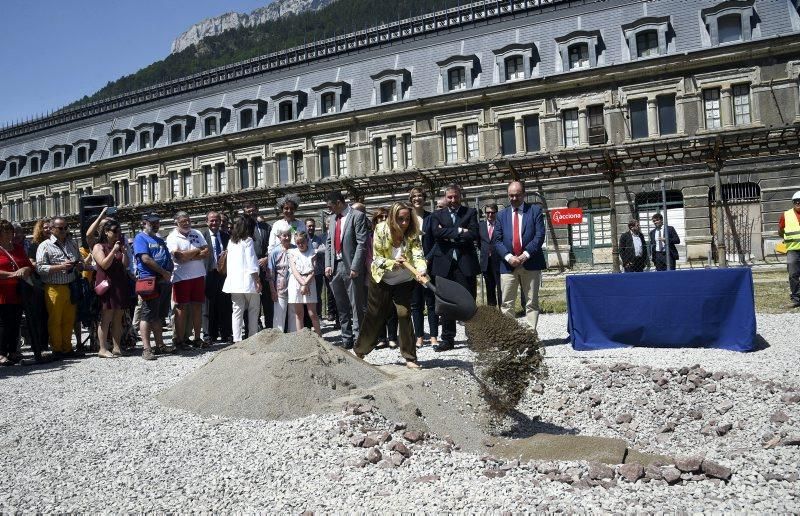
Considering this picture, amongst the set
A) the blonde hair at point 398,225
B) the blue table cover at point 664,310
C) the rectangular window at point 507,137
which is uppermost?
the rectangular window at point 507,137

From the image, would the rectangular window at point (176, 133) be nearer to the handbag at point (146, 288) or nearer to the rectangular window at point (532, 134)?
the rectangular window at point (532, 134)

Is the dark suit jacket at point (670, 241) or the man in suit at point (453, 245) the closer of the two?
the man in suit at point (453, 245)

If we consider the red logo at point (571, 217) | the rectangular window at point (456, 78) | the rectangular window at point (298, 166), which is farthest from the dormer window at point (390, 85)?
the red logo at point (571, 217)

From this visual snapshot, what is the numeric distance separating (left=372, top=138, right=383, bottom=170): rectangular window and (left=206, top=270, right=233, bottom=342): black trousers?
85.5 ft

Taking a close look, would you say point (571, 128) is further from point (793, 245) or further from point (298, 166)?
point (793, 245)

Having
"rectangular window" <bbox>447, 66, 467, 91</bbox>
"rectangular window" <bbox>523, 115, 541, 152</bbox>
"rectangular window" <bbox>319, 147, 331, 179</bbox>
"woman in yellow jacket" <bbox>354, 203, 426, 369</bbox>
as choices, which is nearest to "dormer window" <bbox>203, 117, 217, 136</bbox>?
"rectangular window" <bbox>319, 147, 331, 179</bbox>

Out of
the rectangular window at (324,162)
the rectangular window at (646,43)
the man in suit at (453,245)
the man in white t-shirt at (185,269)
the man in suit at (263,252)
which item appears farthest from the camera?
the rectangular window at (324,162)

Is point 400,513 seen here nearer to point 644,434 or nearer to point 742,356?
point 644,434

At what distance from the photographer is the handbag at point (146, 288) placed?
32.1ft

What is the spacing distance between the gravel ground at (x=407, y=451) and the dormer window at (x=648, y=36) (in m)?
26.0

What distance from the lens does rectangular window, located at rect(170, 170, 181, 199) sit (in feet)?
149

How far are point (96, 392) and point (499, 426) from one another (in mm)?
4653

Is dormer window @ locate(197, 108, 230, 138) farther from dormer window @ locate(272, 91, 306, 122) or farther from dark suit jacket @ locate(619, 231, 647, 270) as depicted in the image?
dark suit jacket @ locate(619, 231, 647, 270)

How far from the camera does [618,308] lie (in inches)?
366
